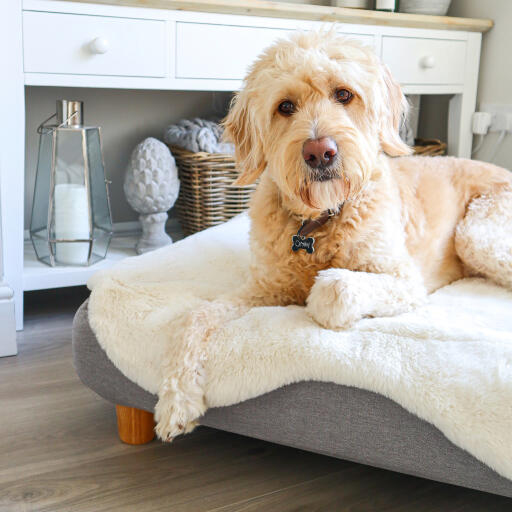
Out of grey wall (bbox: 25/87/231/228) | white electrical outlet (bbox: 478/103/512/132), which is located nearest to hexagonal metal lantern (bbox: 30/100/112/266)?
grey wall (bbox: 25/87/231/228)

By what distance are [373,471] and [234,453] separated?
0.33m

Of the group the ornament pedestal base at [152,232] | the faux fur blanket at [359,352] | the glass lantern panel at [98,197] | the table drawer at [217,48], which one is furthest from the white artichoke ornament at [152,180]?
the faux fur blanket at [359,352]

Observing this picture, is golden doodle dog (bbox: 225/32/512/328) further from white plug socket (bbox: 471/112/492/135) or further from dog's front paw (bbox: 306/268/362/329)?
white plug socket (bbox: 471/112/492/135)

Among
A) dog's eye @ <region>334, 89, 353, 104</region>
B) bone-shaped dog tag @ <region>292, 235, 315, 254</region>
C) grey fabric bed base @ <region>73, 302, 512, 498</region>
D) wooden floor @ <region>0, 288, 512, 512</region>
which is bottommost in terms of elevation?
wooden floor @ <region>0, 288, 512, 512</region>

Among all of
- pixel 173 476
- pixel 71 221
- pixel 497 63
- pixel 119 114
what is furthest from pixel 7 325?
pixel 497 63

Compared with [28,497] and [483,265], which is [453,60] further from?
[28,497]

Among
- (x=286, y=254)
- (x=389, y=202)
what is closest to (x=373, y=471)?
(x=286, y=254)

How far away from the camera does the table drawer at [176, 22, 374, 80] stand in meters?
2.29

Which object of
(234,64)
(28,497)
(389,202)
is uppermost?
(234,64)

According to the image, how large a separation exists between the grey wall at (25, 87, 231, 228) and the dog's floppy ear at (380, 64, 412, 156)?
1470mm

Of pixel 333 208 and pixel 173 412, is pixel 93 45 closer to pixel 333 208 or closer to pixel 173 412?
pixel 333 208

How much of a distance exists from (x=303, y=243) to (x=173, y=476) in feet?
2.05

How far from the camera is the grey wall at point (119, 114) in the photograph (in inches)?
106

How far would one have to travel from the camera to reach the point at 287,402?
132 centimetres
